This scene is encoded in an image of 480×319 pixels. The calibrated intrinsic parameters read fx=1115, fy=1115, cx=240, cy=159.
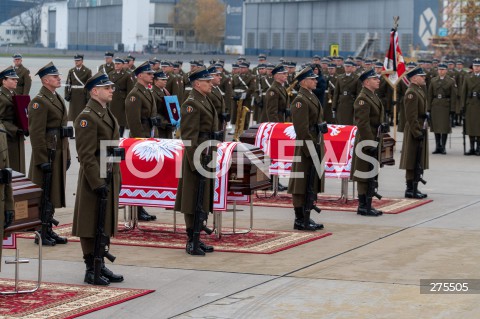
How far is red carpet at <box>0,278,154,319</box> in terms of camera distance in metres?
8.62

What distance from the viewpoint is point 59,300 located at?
908cm

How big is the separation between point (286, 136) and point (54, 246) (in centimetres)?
513

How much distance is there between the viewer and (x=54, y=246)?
11828 mm

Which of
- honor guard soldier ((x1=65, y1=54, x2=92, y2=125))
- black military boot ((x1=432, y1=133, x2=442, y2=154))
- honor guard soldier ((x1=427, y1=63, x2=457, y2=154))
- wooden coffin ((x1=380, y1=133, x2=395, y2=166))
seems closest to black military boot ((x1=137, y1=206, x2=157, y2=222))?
wooden coffin ((x1=380, y1=133, x2=395, y2=166))

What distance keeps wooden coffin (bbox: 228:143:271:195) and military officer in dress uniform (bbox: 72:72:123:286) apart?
2652mm

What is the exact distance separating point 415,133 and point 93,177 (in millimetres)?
7370

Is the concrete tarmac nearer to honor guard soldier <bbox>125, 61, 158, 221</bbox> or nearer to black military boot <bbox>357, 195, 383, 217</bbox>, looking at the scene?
black military boot <bbox>357, 195, 383, 217</bbox>

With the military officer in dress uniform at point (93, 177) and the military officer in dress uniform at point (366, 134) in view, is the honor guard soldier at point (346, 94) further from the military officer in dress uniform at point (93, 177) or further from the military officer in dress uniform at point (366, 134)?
the military officer in dress uniform at point (93, 177)

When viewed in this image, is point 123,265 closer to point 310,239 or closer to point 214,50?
point 310,239

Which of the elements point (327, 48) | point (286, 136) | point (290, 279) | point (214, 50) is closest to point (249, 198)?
point (286, 136)

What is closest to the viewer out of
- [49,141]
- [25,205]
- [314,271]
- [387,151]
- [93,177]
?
[25,205]

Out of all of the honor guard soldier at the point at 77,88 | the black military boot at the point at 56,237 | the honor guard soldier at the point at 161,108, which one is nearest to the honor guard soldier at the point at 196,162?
the black military boot at the point at 56,237

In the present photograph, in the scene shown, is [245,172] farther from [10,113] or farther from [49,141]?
[10,113]

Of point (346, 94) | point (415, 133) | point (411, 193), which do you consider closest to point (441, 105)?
point (346, 94)
